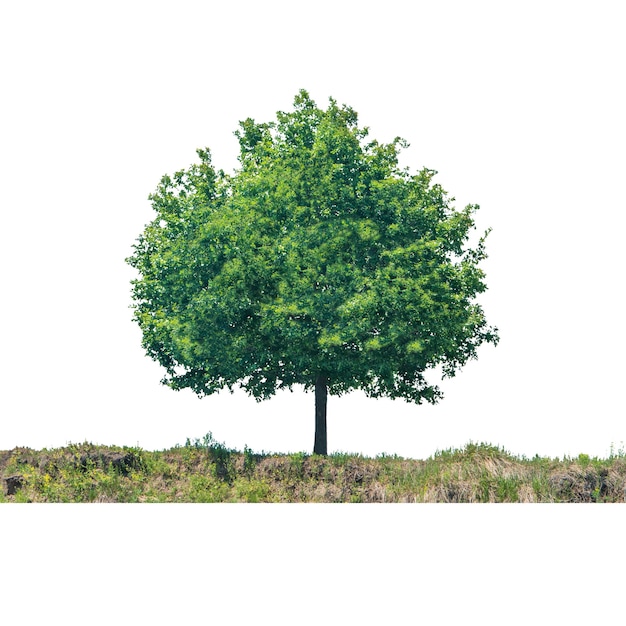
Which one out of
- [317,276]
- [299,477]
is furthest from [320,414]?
[317,276]

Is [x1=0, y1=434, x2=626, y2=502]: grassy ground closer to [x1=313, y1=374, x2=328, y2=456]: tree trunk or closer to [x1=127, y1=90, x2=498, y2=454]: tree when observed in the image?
[x1=313, y1=374, x2=328, y2=456]: tree trunk

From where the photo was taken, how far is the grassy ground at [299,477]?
22.7 meters

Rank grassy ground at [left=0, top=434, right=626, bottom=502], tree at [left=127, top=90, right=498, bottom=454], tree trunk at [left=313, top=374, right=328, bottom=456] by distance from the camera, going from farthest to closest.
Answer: tree trunk at [left=313, top=374, right=328, bottom=456]
tree at [left=127, top=90, right=498, bottom=454]
grassy ground at [left=0, top=434, right=626, bottom=502]

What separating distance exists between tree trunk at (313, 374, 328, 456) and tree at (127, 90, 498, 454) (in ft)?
0.12

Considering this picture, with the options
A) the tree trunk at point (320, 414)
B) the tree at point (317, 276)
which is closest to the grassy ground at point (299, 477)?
the tree trunk at point (320, 414)

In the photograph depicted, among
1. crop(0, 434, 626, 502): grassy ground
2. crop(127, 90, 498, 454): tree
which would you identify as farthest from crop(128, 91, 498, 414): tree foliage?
crop(0, 434, 626, 502): grassy ground

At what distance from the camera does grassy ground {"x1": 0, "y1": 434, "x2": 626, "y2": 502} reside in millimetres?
22688

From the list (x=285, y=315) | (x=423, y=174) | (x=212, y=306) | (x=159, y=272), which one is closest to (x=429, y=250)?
(x=423, y=174)

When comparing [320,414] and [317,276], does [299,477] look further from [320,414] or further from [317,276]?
[317,276]

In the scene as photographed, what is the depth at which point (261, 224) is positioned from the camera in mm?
Result: 25594

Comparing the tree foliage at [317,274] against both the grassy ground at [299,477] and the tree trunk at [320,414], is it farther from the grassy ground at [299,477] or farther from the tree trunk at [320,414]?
the grassy ground at [299,477]

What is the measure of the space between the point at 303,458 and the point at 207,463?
3.03m
